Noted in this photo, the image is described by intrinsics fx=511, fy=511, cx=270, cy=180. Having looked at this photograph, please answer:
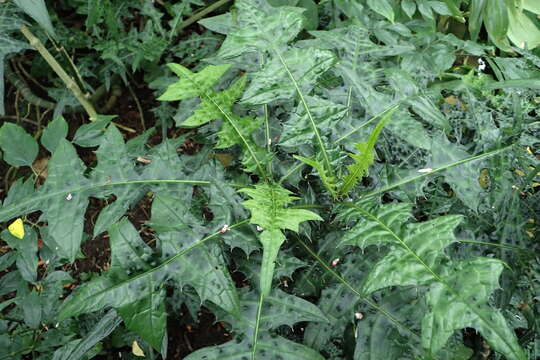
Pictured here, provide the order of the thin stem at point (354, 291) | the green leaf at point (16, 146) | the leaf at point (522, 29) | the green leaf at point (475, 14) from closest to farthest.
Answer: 1. the thin stem at point (354, 291)
2. the green leaf at point (16, 146)
3. the green leaf at point (475, 14)
4. the leaf at point (522, 29)

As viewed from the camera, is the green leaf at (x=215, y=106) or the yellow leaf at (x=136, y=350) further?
the yellow leaf at (x=136, y=350)

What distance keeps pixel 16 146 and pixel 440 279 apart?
1161 mm

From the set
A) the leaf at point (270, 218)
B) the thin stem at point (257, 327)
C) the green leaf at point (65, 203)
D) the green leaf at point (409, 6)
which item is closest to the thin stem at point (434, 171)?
the leaf at point (270, 218)

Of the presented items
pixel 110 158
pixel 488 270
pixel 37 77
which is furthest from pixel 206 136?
pixel 37 77

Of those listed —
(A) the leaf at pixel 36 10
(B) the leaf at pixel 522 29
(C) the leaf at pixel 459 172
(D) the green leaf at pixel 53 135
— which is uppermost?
(A) the leaf at pixel 36 10

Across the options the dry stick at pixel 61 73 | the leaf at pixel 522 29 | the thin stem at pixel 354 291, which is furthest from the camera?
the leaf at pixel 522 29

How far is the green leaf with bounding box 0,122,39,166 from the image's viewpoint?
1418 mm

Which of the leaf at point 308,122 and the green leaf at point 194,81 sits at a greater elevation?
the green leaf at point 194,81

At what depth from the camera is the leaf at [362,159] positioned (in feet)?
3.28

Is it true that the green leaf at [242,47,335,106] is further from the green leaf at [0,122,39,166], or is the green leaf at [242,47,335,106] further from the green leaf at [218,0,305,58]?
the green leaf at [0,122,39,166]

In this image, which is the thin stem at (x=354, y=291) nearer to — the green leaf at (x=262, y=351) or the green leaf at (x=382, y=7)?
the green leaf at (x=262, y=351)

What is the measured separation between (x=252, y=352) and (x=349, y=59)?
776mm

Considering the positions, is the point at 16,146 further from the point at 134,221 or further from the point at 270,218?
the point at 270,218

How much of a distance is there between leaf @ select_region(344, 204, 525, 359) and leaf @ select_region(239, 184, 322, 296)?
162 millimetres
